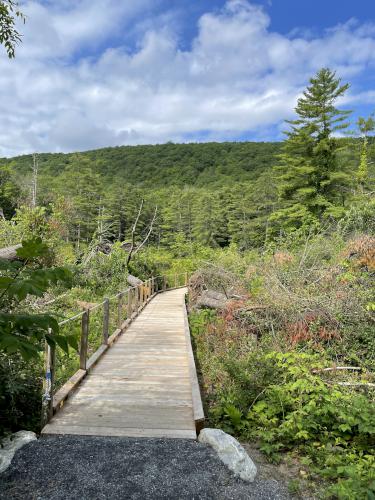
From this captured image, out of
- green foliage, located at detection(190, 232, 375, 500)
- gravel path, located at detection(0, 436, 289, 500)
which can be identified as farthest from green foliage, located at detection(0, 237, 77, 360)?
green foliage, located at detection(190, 232, 375, 500)

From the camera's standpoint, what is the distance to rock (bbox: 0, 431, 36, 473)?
3248 mm

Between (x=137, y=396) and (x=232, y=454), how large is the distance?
198cm

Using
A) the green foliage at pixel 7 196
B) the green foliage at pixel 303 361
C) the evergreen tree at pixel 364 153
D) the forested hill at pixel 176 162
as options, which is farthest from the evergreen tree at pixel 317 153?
the forested hill at pixel 176 162

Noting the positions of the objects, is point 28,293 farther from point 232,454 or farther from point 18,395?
point 18,395

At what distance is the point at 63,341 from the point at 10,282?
16.7 inches

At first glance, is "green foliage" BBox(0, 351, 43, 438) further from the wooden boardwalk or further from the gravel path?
the gravel path

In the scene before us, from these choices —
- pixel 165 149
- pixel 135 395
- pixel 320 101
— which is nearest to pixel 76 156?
pixel 320 101

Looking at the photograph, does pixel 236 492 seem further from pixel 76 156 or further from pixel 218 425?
pixel 76 156

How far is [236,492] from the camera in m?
3.03

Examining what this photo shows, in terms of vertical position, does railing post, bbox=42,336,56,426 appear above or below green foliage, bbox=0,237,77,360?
below

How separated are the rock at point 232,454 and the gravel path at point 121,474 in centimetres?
6

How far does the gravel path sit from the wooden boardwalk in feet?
1.21

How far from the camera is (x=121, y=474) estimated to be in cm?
318

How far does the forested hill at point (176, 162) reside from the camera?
247 feet
